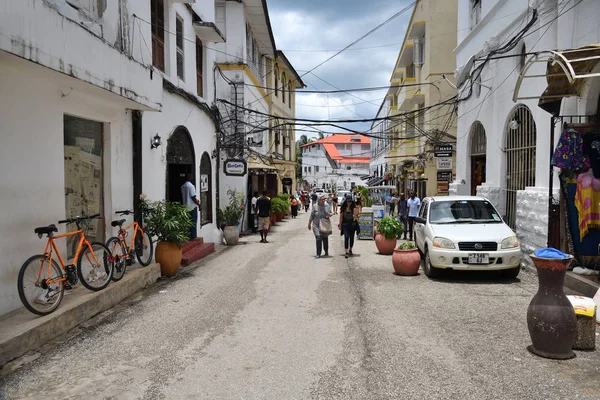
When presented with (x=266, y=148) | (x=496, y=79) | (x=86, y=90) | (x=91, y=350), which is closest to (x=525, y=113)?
(x=496, y=79)

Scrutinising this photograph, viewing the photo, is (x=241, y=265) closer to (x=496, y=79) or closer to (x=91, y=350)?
(x=91, y=350)

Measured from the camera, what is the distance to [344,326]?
630 cm

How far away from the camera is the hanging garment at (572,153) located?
844 centimetres

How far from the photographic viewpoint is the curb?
5094 millimetres

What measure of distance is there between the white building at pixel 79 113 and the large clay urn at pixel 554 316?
5989mm

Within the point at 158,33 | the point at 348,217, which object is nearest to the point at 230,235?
the point at 348,217

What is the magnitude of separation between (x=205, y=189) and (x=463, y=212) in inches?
323

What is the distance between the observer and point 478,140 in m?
15.4

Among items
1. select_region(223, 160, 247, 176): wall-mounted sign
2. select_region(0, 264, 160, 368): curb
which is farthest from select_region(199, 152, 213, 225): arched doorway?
select_region(0, 264, 160, 368): curb

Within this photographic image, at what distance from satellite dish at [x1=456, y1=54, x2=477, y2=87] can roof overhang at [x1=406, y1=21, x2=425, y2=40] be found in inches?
364

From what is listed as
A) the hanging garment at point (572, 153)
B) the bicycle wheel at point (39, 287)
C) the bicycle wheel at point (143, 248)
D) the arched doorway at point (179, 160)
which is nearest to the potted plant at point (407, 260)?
the hanging garment at point (572, 153)

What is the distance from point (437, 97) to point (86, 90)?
61.5 ft

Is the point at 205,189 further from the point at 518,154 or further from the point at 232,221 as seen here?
the point at 518,154

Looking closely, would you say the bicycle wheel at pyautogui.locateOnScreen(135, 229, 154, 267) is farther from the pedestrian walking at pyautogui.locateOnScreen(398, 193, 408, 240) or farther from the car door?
the pedestrian walking at pyautogui.locateOnScreen(398, 193, 408, 240)
